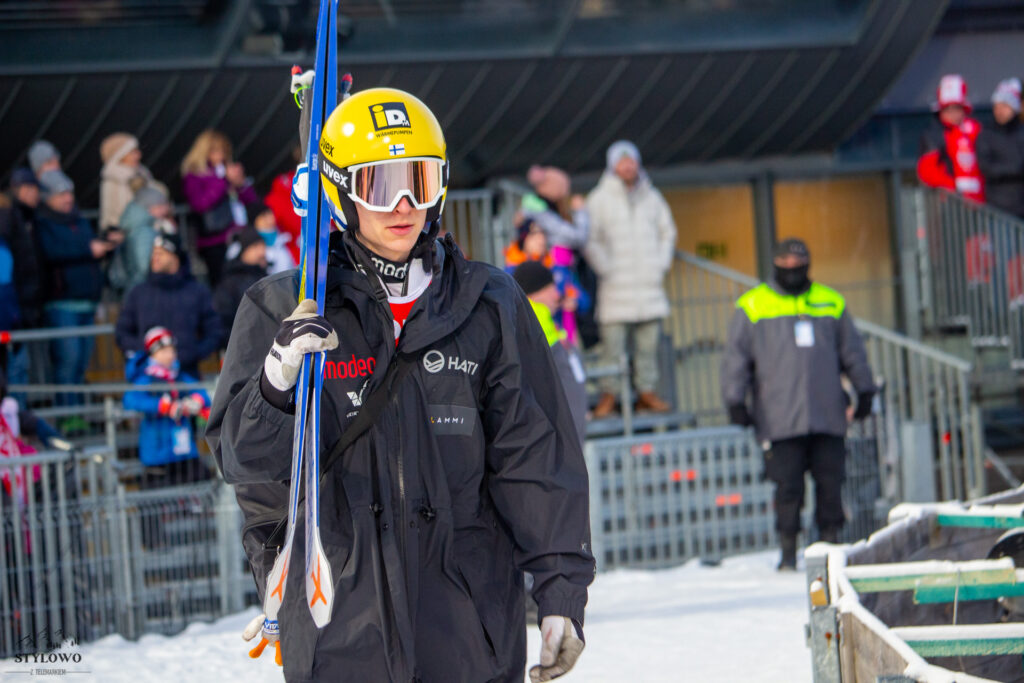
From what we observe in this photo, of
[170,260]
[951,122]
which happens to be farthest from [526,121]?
[170,260]

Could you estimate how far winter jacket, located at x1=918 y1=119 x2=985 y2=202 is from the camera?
44.5 feet

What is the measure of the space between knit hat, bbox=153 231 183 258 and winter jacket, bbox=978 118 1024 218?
7631 millimetres

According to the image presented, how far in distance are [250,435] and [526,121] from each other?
34.8ft

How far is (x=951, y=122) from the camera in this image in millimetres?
Answer: 13609

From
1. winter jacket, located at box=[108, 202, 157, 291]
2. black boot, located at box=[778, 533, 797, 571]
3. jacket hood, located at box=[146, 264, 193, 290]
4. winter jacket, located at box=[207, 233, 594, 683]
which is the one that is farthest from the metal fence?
winter jacket, located at box=[207, 233, 594, 683]

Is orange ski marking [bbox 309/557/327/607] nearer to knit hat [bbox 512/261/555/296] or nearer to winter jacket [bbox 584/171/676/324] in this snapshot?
knit hat [bbox 512/261/555/296]

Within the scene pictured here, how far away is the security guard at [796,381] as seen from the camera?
28.4 feet

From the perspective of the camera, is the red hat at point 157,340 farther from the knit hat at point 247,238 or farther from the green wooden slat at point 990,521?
the green wooden slat at point 990,521

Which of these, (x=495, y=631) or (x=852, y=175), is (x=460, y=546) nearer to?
(x=495, y=631)

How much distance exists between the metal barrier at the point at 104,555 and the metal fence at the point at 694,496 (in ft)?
7.96

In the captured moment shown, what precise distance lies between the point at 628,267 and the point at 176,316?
3.53m

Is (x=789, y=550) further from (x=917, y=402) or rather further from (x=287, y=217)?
(x=287, y=217)

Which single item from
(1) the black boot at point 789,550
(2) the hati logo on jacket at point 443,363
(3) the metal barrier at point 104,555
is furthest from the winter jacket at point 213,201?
(2) the hati logo on jacket at point 443,363

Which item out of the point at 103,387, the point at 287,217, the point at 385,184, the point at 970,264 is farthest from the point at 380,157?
the point at 970,264
